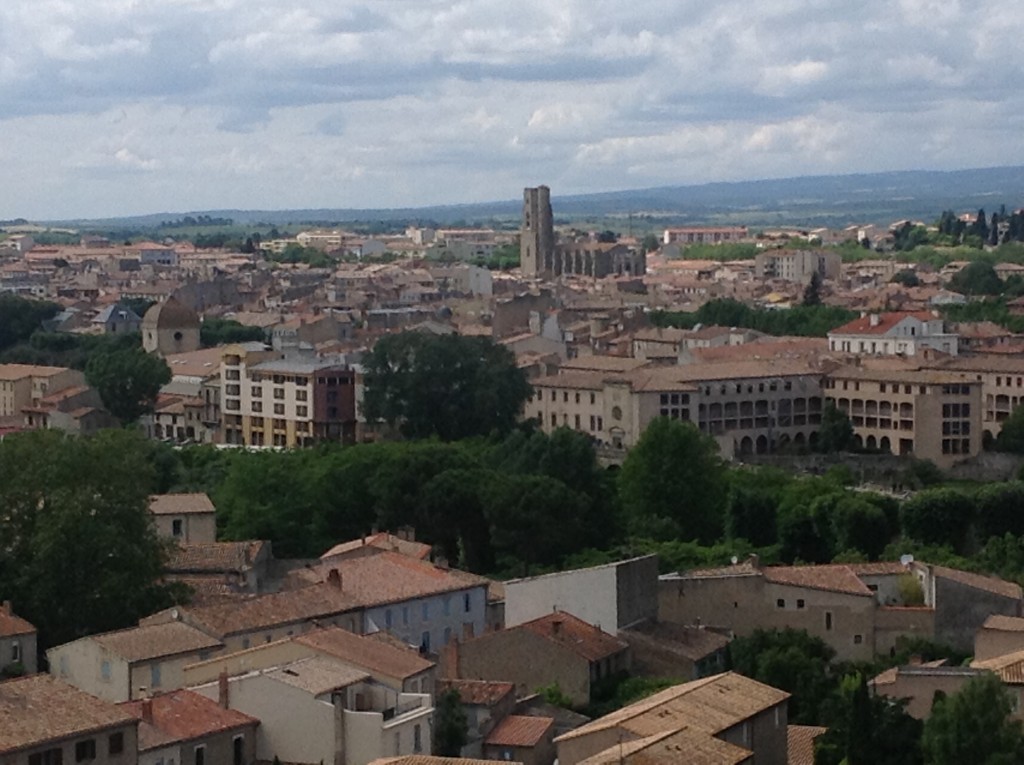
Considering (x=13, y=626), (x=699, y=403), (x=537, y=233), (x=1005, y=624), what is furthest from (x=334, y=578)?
(x=537, y=233)

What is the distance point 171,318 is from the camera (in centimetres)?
7625

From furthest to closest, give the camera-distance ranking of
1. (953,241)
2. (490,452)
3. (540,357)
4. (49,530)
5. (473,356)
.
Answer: (953,241)
(540,357)
(473,356)
(490,452)
(49,530)

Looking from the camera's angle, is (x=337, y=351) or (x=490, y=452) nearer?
(x=490, y=452)

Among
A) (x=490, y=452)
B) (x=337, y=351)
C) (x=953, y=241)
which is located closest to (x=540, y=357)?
(x=337, y=351)

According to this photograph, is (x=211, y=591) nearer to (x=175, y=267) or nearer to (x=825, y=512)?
(x=825, y=512)

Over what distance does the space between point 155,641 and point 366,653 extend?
2.73 meters

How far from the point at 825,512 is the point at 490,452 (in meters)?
9.33

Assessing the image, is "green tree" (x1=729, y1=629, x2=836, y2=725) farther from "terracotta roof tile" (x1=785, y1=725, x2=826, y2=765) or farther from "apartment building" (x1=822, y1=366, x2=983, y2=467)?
"apartment building" (x1=822, y1=366, x2=983, y2=467)

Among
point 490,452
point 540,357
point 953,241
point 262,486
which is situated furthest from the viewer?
point 953,241

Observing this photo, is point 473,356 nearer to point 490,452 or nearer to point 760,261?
point 490,452

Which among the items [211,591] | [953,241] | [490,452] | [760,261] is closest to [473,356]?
[490,452]

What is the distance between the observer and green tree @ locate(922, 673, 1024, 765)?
22719 millimetres

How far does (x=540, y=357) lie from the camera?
223 ft

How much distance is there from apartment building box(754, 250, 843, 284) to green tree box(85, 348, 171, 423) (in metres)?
66.2
